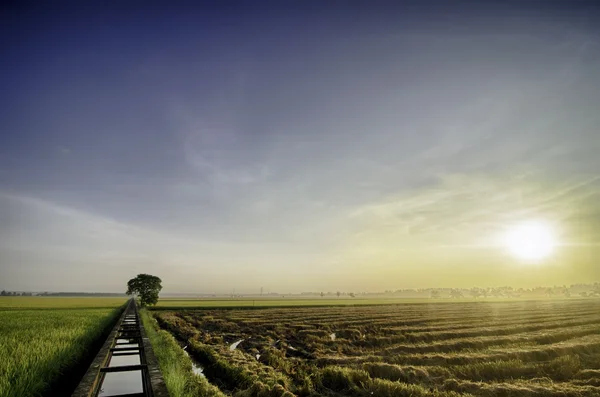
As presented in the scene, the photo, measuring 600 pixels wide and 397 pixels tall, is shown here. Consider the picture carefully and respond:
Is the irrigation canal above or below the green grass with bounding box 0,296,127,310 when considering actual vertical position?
above

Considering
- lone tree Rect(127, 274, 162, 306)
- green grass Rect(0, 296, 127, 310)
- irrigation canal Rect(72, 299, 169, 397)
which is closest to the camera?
irrigation canal Rect(72, 299, 169, 397)

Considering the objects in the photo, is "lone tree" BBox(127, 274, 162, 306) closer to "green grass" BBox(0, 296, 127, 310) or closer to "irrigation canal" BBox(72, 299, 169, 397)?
"green grass" BBox(0, 296, 127, 310)

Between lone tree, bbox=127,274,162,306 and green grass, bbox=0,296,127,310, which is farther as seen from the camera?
lone tree, bbox=127,274,162,306

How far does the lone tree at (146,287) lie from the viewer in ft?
210

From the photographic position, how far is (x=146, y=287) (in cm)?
6475

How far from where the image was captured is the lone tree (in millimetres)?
63875

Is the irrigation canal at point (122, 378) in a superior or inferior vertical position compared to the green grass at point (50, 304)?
superior

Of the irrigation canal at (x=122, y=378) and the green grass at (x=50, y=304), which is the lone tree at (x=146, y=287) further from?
the irrigation canal at (x=122, y=378)

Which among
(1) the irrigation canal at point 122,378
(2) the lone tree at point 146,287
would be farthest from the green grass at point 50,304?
(1) the irrigation canal at point 122,378

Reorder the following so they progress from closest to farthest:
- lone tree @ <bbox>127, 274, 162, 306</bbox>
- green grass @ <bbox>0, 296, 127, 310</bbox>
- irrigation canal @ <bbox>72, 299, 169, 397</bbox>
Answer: irrigation canal @ <bbox>72, 299, 169, 397</bbox>
green grass @ <bbox>0, 296, 127, 310</bbox>
lone tree @ <bbox>127, 274, 162, 306</bbox>

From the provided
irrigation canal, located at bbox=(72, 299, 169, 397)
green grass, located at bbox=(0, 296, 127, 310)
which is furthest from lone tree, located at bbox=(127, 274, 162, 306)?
irrigation canal, located at bbox=(72, 299, 169, 397)

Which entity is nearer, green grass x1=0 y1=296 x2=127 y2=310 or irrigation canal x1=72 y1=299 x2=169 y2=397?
irrigation canal x1=72 y1=299 x2=169 y2=397

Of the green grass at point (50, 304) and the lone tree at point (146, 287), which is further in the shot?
the lone tree at point (146, 287)

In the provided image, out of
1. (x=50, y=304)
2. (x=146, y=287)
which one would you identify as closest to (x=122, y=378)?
(x=146, y=287)
